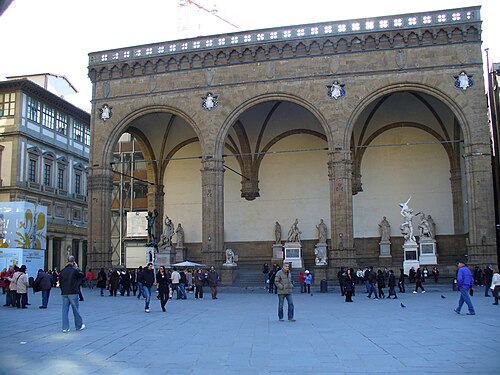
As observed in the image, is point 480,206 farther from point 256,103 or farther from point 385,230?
point 256,103

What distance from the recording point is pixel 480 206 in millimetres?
27969

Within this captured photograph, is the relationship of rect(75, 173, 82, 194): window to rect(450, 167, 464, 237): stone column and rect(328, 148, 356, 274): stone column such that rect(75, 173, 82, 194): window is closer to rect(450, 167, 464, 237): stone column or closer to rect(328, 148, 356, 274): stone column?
rect(328, 148, 356, 274): stone column

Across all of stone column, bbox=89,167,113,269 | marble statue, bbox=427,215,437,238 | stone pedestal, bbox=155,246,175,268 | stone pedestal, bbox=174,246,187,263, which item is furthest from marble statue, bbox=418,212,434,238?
stone column, bbox=89,167,113,269

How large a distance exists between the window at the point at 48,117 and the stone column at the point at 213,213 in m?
21.2

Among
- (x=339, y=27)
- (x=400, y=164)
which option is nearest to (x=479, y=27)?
(x=339, y=27)

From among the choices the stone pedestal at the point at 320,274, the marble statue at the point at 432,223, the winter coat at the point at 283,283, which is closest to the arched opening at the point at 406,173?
the marble statue at the point at 432,223

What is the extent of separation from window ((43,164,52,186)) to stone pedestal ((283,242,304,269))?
22.2 m

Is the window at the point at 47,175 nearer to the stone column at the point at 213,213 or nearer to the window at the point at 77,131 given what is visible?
the window at the point at 77,131

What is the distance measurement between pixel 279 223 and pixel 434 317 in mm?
23569

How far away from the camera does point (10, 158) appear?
42594mm

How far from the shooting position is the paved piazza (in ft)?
25.6

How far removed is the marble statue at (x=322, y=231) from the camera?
35.4 m

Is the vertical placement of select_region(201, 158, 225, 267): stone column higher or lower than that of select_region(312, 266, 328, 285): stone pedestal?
higher

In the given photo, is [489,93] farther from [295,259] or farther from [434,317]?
[434,317]
